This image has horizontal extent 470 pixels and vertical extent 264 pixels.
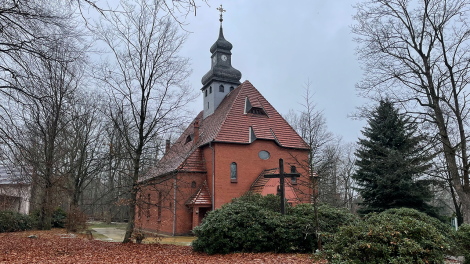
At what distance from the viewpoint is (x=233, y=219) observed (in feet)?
37.3

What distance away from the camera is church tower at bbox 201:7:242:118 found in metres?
28.5

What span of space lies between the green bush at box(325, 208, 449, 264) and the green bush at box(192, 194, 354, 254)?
3.46 meters

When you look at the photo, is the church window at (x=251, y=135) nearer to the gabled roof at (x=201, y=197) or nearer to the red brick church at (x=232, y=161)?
the red brick church at (x=232, y=161)

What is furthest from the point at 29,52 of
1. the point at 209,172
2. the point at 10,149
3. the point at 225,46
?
the point at 225,46

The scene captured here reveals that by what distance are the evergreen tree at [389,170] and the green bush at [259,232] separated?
988 centimetres

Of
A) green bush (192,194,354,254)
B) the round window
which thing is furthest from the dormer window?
green bush (192,194,354,254)

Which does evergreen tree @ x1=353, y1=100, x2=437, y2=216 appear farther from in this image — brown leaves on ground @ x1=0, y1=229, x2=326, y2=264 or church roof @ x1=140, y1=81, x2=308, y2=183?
brown leaves on ground @ x1=0, y1=229, x2=326, y2=264

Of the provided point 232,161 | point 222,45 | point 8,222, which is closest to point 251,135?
point 232,161

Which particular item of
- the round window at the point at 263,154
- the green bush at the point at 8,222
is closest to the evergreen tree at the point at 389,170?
the round window at the point at 263,154

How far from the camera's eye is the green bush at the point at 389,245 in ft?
21.1

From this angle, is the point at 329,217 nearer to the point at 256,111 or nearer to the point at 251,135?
the point at 251,135

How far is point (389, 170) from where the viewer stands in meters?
20.2

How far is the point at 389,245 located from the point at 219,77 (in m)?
23.5

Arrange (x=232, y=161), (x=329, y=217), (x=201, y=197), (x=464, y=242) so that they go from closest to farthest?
(x=464, y=242)
(x=329, y=217)
(x=201, y=197)
(x=232, y=161)
